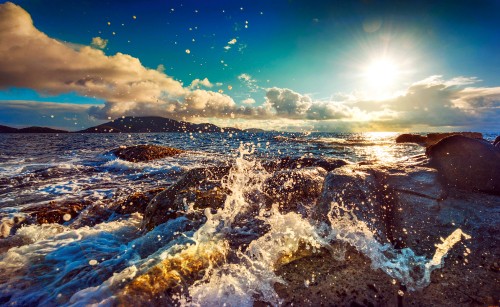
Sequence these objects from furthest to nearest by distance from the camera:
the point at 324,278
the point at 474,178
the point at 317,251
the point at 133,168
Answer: the point at 133,168
the point at 474,178
the point at 317,251
the point at 324,278

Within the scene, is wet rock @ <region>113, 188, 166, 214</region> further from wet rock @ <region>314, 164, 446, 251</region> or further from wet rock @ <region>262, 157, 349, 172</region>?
wet rock @ <region>262, 157, 349, 172</region>

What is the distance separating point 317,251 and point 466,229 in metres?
2.22

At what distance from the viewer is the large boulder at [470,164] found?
16.0 feet

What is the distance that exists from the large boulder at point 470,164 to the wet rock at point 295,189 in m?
2.46

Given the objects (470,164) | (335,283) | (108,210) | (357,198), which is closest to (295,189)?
(357,198)

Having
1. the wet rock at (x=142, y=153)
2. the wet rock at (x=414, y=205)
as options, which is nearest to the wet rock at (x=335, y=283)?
the wet rock at (x=414, y=205)

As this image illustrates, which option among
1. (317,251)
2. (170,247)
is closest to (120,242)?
(170,247)

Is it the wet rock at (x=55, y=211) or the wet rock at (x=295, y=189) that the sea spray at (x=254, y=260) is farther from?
the wet rock at (x=55, y=211)

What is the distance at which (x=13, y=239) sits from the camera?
18.3ft

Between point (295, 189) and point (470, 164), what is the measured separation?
338 centimetres

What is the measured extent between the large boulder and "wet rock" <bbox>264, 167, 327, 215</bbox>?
2461 millimetres

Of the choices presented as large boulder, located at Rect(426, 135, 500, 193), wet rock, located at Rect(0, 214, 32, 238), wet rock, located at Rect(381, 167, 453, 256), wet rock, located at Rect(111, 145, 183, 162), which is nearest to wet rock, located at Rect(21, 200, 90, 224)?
wet rock, located at Rect(0, 214, 32, 238)

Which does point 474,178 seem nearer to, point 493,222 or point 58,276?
point 493,222

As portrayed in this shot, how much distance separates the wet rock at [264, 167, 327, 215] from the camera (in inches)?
227
